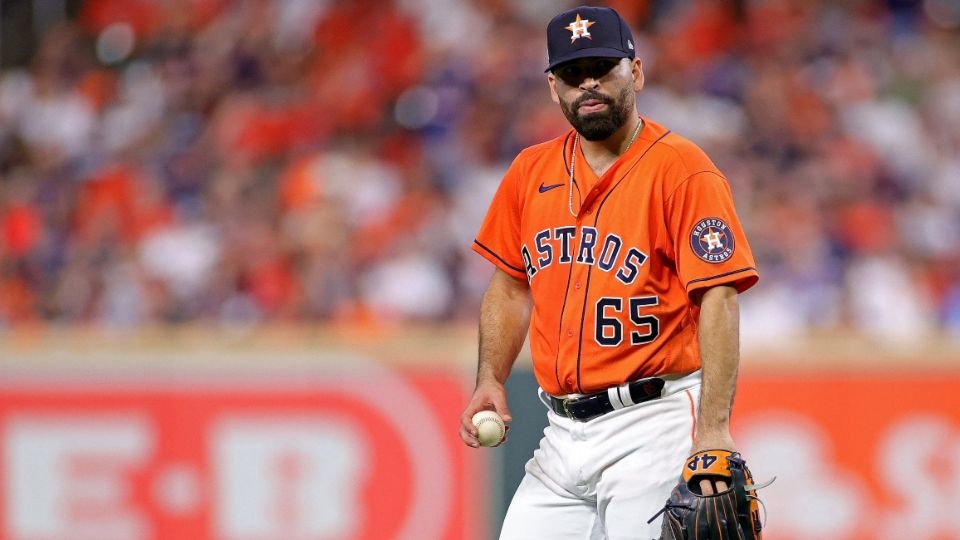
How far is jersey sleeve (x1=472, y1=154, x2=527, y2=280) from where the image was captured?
3861 mm

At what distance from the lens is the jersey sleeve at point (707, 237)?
10.9 feet

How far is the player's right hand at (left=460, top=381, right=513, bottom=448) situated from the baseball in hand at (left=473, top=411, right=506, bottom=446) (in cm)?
2

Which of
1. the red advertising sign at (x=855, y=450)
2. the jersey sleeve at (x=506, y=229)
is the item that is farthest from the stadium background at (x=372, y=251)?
the jersey sleeve at (x=506, y=229)

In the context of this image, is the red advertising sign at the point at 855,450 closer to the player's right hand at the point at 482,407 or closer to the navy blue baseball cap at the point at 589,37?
the player's right hand at the point at 482,407

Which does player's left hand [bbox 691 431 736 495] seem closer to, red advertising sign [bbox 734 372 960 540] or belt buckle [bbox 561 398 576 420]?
belt buckle [bbox 561 398 576 420]

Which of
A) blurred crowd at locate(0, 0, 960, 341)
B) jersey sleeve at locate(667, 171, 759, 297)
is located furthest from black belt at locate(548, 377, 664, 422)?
blurred crowd at locate(0, 0, 960, 341)

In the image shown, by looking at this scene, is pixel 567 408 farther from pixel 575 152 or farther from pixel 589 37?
pixel 589 37

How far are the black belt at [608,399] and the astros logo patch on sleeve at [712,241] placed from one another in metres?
0.38

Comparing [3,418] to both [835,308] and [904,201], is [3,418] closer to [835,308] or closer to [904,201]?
[835,308]

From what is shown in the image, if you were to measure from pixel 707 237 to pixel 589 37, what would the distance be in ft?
1.90

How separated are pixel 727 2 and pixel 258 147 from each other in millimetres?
3580

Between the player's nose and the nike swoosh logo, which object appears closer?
the player's nose

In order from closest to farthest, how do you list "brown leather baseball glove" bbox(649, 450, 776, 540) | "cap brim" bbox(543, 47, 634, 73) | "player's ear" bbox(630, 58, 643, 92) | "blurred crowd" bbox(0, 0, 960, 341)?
"brown leather baseball glove" bbox(649, 450, 776, 540)
"cap brim" bbox(543, 47, 634, 73)
"player's ear" bbox(630, 58, 643, 92)
"blurred crowd" bbox(0, 0, 960, 341)

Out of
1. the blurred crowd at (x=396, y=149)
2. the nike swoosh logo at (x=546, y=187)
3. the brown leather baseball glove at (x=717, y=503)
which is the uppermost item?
the blurred crowd at (x=396, y=149)
